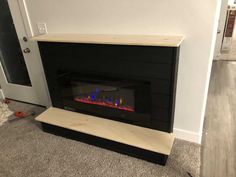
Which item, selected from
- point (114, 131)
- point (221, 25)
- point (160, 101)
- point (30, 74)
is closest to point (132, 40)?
point (160, 101)

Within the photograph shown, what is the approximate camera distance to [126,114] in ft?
6.70

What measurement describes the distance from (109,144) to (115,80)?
64cm

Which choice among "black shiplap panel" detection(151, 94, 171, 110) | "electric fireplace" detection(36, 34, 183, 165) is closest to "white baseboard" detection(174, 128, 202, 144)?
"electric fireplace" detection(36, 34, 183, 165)

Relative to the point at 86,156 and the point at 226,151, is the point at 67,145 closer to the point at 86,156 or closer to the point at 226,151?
the point at 86,156

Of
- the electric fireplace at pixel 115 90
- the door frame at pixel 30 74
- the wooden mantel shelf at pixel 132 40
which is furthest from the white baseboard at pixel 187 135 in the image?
the door frame at pixel 30 74

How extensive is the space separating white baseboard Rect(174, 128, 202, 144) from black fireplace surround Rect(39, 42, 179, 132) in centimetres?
25

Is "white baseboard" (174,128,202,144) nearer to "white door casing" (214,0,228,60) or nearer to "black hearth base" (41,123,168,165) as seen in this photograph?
"black hearth base" (41,123,168,165)

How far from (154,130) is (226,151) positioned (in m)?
0.72

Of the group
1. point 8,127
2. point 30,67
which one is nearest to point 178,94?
point 30,67

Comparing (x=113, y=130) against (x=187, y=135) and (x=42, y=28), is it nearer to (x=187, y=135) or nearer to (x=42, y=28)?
(x=187, y=135)

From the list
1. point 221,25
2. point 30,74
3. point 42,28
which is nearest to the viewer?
point 42,28

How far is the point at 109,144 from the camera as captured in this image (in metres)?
1.96

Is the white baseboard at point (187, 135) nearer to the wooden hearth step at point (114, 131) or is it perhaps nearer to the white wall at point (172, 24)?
the white wall at point (172, 24)

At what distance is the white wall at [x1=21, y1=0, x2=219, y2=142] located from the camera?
5.19ft
